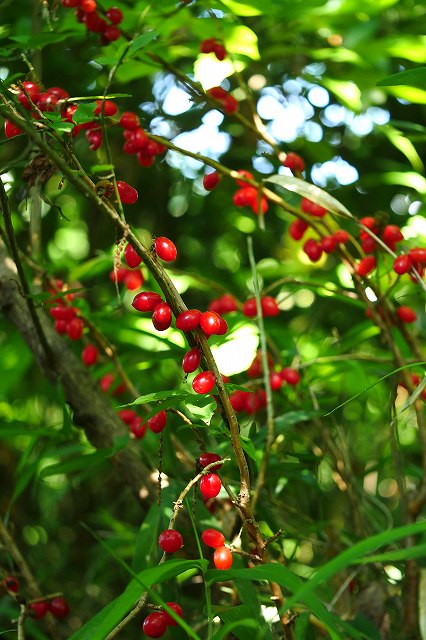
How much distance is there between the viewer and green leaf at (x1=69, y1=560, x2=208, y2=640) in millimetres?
525

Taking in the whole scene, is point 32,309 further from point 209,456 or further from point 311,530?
point 311,530

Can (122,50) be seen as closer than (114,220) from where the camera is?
No

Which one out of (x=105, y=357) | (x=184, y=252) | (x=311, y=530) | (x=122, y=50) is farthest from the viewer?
(x=184, y=252)

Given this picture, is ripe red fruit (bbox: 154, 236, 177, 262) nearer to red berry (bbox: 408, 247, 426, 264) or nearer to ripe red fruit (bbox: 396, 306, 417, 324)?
red berry (bbox: 408, 247, 426, 264)

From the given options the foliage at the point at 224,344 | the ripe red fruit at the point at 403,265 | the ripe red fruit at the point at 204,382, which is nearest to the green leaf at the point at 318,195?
the foliage at the point at 224,344

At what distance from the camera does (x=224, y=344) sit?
95 cm

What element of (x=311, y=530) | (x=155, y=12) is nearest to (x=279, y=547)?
(x=311, y=530)

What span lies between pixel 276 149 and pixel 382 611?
2.25 ft

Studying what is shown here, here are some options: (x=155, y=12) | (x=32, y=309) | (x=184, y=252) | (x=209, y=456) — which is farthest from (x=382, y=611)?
(x=184, y=252)

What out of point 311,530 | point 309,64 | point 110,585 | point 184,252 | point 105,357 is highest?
point 309,64

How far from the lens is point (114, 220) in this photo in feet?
2.09

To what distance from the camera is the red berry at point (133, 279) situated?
1212 millimetres

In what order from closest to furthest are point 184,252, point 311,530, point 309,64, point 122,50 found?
point 122,50
point 311,530
point 309,64
point 184,252

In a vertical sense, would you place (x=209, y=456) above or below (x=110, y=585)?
above
